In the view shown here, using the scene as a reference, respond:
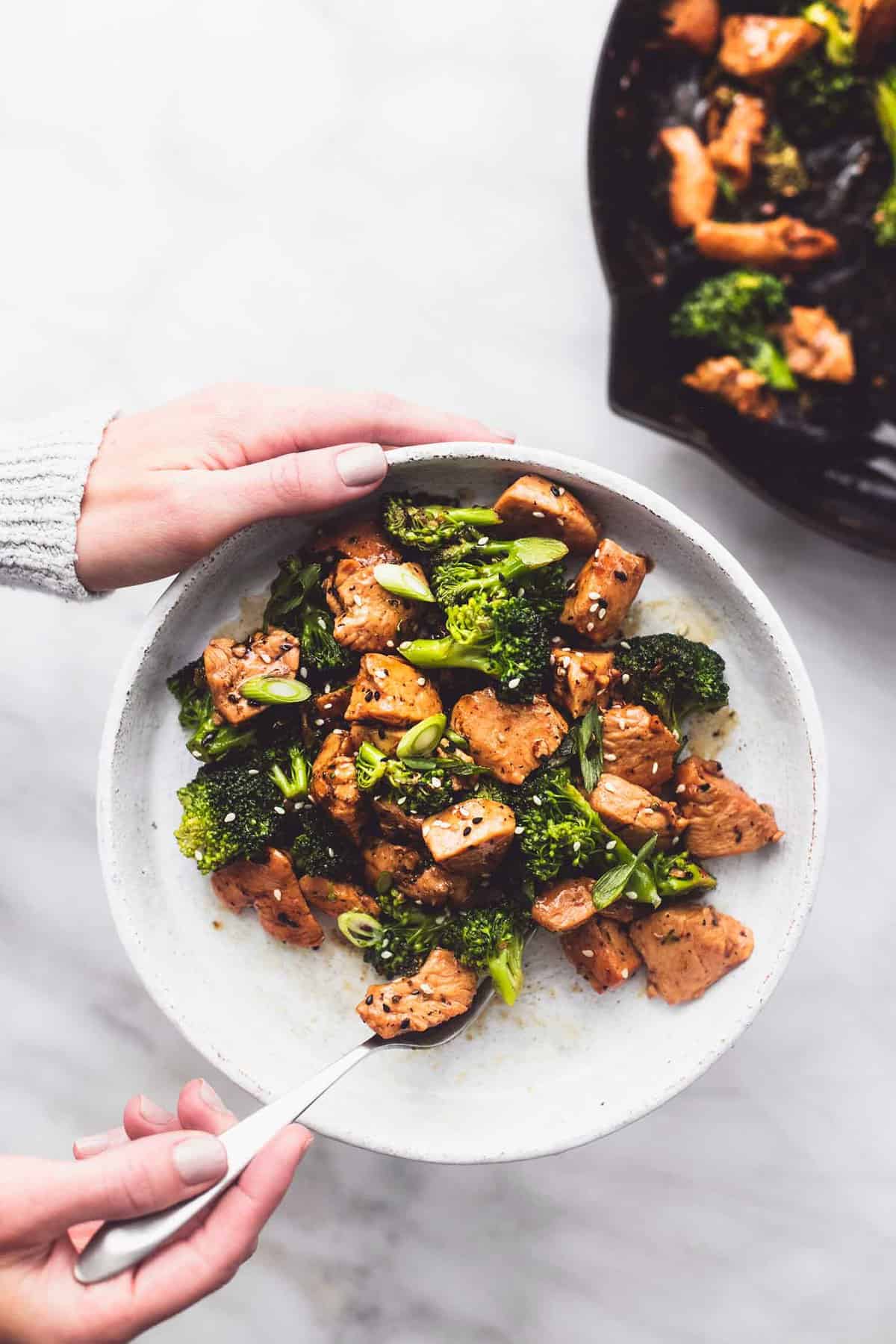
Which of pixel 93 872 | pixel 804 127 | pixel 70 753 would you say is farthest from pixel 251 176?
pixel 93 872

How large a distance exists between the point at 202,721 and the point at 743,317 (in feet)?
5.48

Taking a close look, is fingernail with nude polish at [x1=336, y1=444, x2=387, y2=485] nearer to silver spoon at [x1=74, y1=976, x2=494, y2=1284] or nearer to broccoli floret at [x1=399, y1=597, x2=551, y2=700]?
broccoli floret at [x1=399, y1=597, x2=551, y2=700]

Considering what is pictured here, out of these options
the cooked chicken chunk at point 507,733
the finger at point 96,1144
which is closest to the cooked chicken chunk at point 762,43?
the cooked chicken chunk at point 507,733

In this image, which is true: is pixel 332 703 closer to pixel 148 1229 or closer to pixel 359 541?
pixel 359 541

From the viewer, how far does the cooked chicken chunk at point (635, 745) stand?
7.72 ft

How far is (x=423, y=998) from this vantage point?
2373mm

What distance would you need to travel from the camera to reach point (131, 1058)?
3.12m

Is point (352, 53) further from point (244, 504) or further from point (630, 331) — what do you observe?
point (244, 504)

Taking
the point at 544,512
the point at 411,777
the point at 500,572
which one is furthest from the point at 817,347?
the point at 411,777

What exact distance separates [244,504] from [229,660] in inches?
13.4

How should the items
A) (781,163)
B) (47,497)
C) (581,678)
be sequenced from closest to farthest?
(581,678) < (47,497) < (781,163)

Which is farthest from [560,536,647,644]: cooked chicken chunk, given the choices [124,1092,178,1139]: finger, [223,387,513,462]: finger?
[124,1092,178,1139]: finger

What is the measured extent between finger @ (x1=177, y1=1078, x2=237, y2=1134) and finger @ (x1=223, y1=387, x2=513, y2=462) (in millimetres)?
1403

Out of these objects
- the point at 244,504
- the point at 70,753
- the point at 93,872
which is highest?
the point at 244,504
